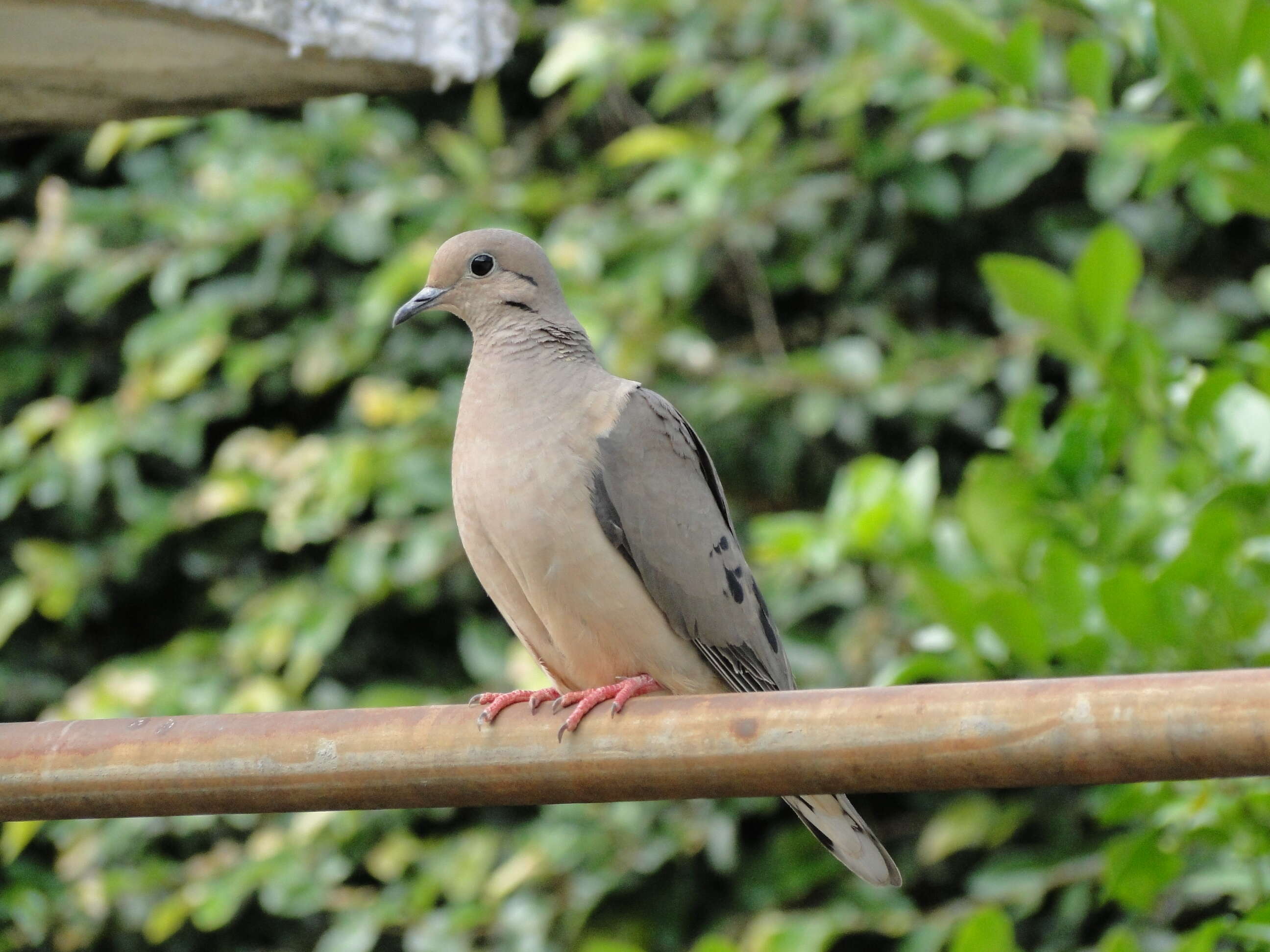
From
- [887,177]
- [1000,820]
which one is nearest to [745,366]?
[887,177]

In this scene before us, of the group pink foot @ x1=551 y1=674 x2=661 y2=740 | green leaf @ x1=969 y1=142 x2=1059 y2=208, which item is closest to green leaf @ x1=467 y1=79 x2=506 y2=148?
green leaf @ x1=969 y1=142 x2=1059 y2=208

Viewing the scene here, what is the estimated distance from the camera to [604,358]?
2955mm

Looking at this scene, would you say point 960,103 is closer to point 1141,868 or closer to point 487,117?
point 1141,868

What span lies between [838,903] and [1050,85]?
5.44 ft

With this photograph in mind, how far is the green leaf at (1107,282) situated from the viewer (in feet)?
5.83

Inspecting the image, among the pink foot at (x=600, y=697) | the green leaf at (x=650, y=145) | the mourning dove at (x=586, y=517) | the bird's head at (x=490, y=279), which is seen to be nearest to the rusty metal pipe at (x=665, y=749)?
the pink foot at (x=600, y=697)

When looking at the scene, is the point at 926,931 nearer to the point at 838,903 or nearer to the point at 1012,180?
the point at 838,903

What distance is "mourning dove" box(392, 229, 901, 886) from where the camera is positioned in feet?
5.54

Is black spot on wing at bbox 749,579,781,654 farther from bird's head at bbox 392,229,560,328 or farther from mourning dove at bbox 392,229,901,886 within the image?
bird's head at bbox 392,229,560,328

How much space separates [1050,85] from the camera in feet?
9.34

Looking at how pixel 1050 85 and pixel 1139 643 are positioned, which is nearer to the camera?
pixel 1139 643

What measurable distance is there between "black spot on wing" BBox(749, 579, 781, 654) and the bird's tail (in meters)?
0.23

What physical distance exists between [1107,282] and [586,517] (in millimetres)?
718

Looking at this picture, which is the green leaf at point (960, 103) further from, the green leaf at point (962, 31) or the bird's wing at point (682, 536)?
the bird's wing at point (682, 536)
